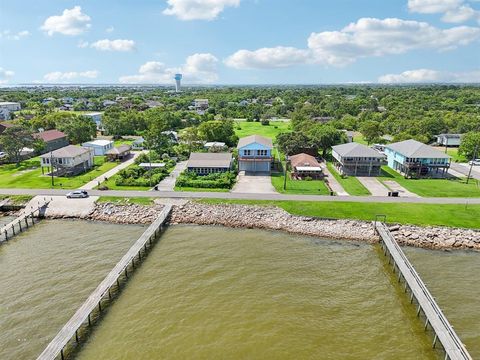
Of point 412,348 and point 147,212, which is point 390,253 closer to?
point 412,348

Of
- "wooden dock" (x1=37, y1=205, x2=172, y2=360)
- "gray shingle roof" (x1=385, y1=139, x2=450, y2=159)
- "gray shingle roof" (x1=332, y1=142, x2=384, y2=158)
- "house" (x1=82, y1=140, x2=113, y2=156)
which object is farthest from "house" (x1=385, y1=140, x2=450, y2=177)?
"house" (x1=82, y1=140, x2=113, y2=156)

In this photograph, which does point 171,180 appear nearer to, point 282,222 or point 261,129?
point 282,222

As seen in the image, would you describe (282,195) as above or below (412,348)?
above

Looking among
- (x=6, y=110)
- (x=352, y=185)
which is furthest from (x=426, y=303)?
(x=6, y=110)

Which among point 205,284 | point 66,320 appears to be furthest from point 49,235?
point 205,284

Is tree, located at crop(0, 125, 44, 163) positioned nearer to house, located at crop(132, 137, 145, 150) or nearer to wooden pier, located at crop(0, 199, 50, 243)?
house, located at crop(132, 137, 145, 150)

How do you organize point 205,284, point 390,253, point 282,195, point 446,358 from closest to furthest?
point 446,358 < point 205,284 < point 390,253 < point 282,195

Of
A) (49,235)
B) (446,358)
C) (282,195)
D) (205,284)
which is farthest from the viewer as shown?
(282,195)
